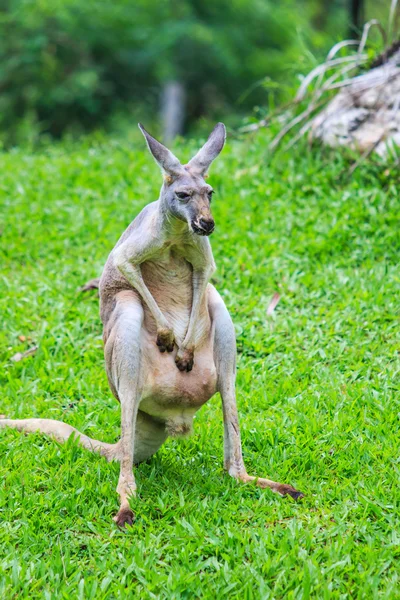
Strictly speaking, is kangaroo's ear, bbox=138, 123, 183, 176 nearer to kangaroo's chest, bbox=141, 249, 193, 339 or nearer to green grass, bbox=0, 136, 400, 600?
kangaroo's chest, bbox=141, 249, 193, 339

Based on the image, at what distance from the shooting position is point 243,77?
18406 millimetres

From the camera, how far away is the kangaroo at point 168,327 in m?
3.61

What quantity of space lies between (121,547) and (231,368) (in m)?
0.98

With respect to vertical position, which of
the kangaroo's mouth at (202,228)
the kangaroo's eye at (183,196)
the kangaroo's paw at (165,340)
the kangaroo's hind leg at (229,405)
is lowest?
the kangaroo's hind leg at (229,405)

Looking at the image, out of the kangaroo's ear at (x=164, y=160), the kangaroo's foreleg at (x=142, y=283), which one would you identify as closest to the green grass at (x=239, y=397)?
the kangaroo's foreleg at (x=142, y=283)

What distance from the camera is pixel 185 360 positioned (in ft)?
12.4

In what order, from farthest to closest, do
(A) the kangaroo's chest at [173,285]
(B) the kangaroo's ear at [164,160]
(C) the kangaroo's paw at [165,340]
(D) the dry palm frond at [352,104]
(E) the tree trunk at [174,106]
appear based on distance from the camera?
(E) the tree trunk at [174,106] < (D) the dry palm frond at [352,104] < (A) the kangaroo's chest at [173,285] < (C) the kangaroo's paw at [165,340] < (B) the kangaroo's ear at [164,160]

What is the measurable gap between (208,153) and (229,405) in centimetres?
117

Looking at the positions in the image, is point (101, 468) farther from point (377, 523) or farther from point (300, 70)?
point (300, 70)

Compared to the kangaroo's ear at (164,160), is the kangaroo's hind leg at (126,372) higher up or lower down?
lower down

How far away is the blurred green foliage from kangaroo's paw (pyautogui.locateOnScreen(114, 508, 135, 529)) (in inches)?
547

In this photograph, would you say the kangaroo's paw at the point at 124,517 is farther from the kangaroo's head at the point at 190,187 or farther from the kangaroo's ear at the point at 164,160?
the kangaroo's ear at the point at 164,160

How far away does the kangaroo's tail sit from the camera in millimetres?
4117

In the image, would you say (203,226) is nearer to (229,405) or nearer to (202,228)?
(202,228)
